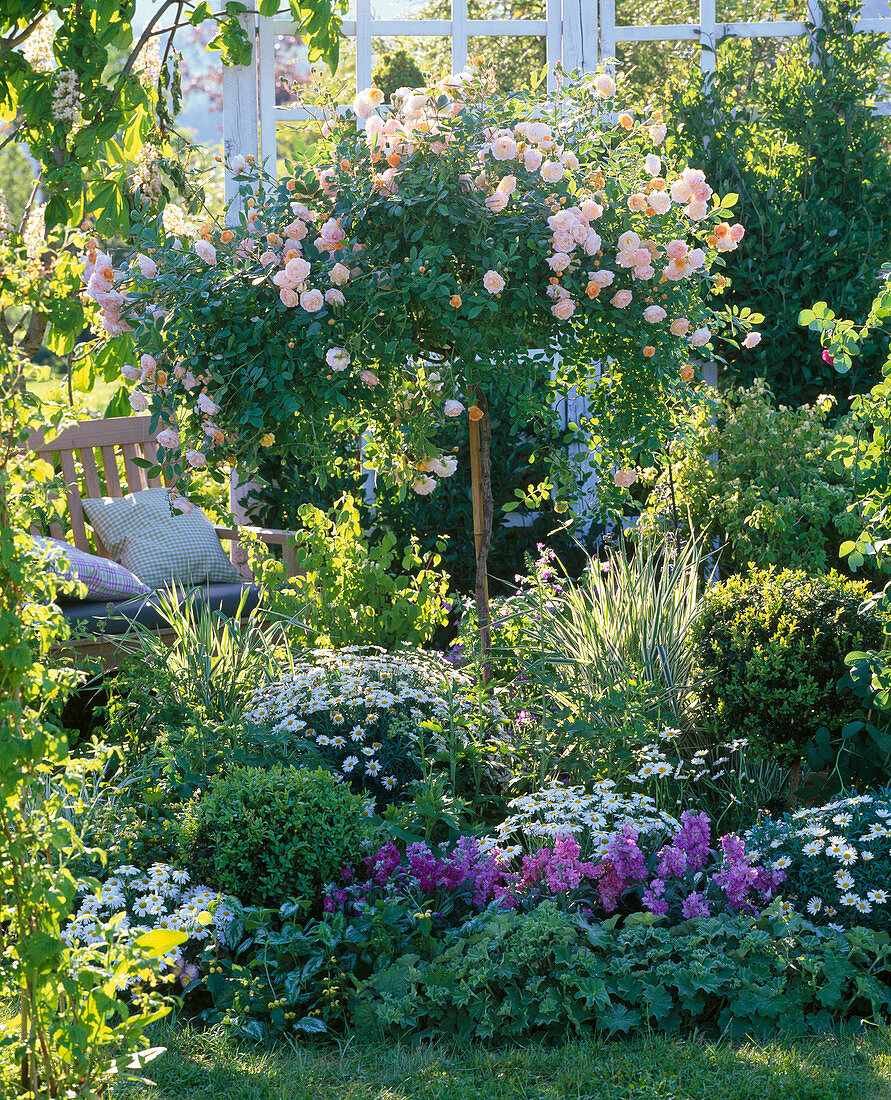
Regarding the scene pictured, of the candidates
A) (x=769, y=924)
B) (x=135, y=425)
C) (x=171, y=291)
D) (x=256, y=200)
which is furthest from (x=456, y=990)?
(x=135, y=425)

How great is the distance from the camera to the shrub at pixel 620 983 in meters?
2.43

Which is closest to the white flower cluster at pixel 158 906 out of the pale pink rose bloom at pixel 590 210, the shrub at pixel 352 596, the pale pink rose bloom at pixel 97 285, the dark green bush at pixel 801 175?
the shrub at pixel 352 596

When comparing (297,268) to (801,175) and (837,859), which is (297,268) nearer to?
(837,859)

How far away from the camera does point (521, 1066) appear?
233 cm

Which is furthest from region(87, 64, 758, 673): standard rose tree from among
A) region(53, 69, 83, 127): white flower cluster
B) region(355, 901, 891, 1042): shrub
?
region(355, 901, 891, 1042): shrub

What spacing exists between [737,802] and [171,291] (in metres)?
2.25

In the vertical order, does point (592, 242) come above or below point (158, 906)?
above

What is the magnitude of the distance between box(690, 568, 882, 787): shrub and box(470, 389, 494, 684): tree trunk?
0.76 m

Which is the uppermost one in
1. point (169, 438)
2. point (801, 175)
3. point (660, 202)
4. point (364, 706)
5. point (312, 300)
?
point (801, 175)

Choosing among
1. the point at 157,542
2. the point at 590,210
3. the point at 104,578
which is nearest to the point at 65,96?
the point at 590,210

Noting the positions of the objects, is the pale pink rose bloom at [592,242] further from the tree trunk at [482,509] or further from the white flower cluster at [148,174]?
the white flower cluster at [148,174]

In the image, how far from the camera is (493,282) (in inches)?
123

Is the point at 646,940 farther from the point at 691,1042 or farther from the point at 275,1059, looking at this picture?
the point at 275,1059

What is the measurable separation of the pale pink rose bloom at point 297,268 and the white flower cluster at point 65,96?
0.67m
